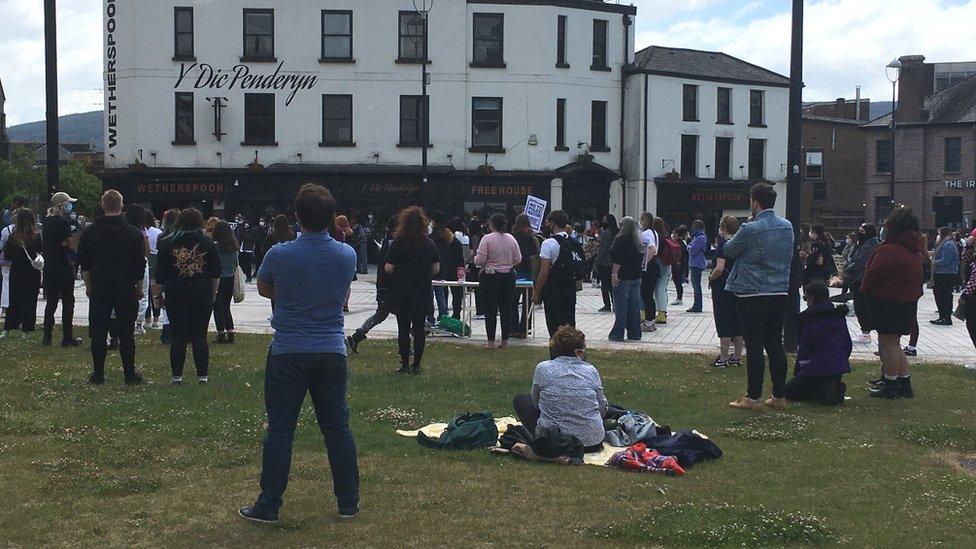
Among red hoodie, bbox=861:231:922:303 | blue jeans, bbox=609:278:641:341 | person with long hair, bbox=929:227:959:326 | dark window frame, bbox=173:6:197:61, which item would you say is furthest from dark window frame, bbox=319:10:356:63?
red hoodie, bbox=861:231:922:303

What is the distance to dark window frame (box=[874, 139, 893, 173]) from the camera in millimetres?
59312

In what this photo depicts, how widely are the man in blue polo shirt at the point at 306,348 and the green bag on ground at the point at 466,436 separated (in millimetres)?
1845

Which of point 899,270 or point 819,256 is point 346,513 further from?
point 819,256

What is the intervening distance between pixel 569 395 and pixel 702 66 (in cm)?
4051

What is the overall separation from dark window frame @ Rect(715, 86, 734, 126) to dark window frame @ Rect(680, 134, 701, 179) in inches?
52.5

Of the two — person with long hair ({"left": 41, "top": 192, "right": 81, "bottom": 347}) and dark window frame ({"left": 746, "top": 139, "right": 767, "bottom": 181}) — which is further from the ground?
dark window frame ({"left": 746, "top": 139, "right": 767, "bottom": 181})

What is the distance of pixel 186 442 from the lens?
7.77m

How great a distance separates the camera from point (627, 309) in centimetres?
1519

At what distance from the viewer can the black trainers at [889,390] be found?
10375mm

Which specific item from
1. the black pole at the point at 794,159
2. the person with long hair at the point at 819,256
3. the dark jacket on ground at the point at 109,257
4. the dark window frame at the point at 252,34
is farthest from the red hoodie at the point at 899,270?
the dark window frame at the point at 252,34

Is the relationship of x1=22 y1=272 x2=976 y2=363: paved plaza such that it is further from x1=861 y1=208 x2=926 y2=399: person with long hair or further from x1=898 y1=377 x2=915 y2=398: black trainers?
x1=861 y1=208 x2=926 y2=399: person with long hair

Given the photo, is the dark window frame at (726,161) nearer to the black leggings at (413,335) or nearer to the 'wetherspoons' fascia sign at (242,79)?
the 'wetherspoons' fascia sign at (242,79)

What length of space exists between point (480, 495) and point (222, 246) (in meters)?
7.64

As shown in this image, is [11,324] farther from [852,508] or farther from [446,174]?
[446,174]
